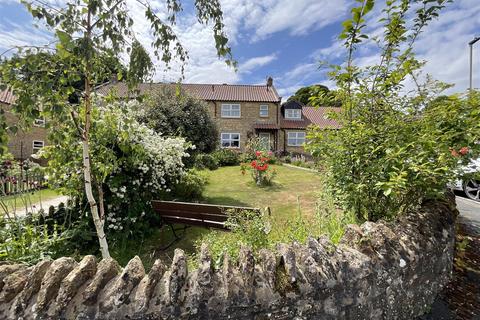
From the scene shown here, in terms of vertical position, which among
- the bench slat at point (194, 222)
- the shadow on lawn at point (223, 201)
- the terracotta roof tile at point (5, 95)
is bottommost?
the shadow on lawn at point (223, 201)

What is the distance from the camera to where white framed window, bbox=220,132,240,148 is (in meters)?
26.7

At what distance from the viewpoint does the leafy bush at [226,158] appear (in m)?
18.5

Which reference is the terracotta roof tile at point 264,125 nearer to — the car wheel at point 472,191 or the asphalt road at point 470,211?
the asphalt road at point 470,211

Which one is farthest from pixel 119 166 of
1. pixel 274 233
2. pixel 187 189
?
pixel 187 189

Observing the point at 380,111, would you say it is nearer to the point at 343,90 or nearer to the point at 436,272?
the point at 343,90

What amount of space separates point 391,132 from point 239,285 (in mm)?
2397

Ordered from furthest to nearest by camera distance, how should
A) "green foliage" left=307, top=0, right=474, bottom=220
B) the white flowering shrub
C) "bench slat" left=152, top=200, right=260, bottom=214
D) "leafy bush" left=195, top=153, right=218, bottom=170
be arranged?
1. "leafy bush" left=195, top=153, right=218, bottom=170
2. "bench slat" left=152, top=200, right=260, bottom=214
3. the white flowering shrub
4. "green foliage" left=307, top=0, right=474, bottom=220

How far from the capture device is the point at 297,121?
28.2 m

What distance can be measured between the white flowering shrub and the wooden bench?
0.34 meters

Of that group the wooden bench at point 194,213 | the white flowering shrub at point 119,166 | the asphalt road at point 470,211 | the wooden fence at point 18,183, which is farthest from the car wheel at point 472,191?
the wooden fence at point 18,183

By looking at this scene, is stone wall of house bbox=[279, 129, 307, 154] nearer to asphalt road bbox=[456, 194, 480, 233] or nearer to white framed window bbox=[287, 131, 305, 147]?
white framed window bbox=[287, 131, 305, 147]

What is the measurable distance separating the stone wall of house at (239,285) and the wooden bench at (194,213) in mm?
2346

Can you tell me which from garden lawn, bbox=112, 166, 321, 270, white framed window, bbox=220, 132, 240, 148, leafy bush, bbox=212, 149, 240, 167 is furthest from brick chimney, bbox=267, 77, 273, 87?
garden lawn, bbox=112, 166, 321, 270

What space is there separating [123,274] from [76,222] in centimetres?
347
